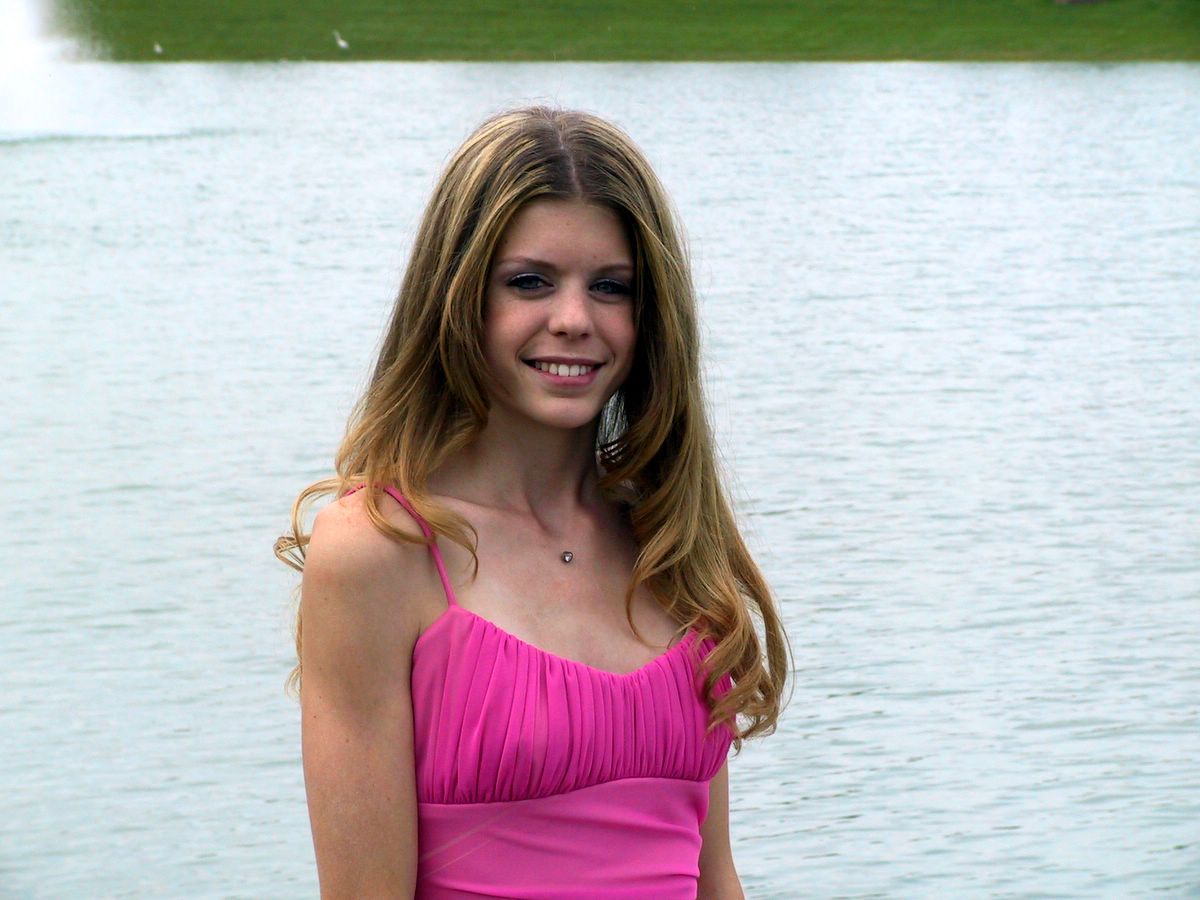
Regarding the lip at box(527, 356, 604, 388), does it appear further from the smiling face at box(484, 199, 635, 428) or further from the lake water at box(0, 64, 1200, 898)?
the lake water at box(0, 64, 1200, 898)

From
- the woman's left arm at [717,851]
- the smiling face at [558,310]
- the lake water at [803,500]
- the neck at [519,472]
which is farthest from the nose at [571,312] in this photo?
the lake water at [803,500]

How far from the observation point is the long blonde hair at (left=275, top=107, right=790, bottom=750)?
2305 mm

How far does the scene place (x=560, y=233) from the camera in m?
2.32

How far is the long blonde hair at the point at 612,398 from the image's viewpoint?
2305 millimetres

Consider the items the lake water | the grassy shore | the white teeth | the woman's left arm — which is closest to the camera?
the white teeth

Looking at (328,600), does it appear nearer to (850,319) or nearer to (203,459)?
(203,459)

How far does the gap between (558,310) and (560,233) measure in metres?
0.09

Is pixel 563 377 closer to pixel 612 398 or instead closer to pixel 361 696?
pixel 612 398

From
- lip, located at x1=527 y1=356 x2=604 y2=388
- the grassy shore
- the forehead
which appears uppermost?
the grassy shore

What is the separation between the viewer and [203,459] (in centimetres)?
1176

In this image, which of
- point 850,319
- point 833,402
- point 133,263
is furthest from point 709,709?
point 133,263

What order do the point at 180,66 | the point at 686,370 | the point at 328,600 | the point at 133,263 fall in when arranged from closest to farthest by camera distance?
the point at 328,600 < the point at 686,370 < the point at 133,263 < the point at 180,66

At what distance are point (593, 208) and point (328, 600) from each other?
0.55 meters

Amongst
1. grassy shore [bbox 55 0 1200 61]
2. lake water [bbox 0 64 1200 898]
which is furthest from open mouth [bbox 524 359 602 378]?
grassy shore [bbox 55 0 1200 61]
